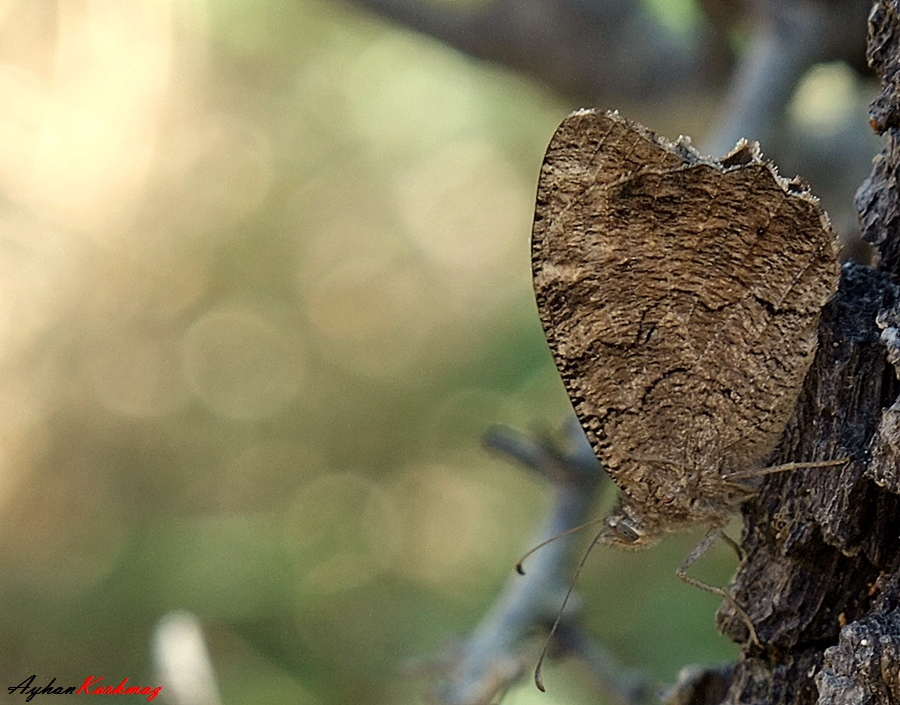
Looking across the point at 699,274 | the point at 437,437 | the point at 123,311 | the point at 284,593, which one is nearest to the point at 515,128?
the point at 437,437

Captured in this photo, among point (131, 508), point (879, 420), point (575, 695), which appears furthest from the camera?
point (131, 508)

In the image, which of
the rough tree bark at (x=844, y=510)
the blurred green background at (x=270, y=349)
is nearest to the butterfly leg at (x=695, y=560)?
the rough tree bark at (x=844, y=510)

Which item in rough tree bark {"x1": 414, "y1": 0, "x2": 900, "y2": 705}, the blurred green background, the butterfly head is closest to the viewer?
rough tree bark {"x1": 414, "y1": 0, "x2": 900, "y2": 705}

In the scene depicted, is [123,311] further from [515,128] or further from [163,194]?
[515,128]

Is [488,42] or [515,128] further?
[515,128]

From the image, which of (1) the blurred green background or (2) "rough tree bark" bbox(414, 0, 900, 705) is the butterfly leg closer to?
(2) "rough tree bark" bbox(414, 0, 900, 705)

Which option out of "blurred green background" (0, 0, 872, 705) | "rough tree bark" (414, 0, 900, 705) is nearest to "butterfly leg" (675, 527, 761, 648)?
"rough tree bark" (414, 0, 900, 705)

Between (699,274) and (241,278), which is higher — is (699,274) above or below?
above
